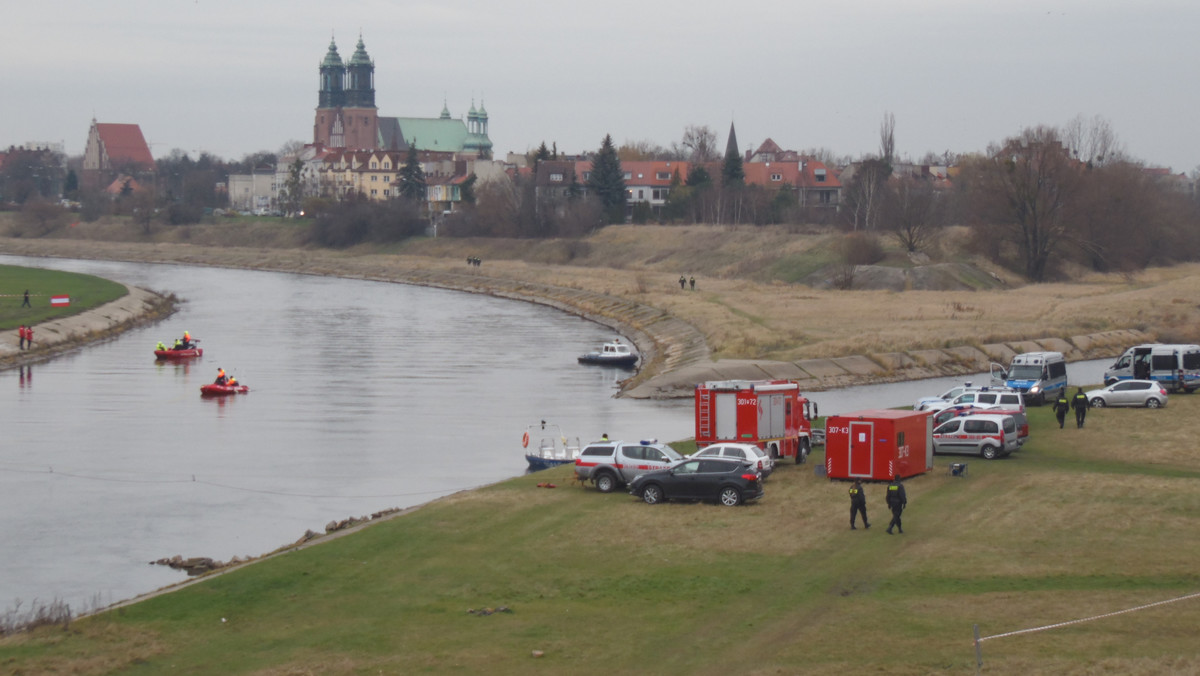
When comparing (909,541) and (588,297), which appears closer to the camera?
(909,541)

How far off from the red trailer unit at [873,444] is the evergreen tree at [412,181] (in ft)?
526

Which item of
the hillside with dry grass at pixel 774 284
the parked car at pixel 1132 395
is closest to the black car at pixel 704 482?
the parked car at pixel 1132 395

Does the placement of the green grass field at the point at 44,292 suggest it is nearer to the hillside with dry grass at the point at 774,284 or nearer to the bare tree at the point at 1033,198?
the hillside with dry grass at the point at 774,284

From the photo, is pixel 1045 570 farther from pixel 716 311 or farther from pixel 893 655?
pixel 716 311

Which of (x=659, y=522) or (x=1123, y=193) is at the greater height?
(x=1123, y=193)

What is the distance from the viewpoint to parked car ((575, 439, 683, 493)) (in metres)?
34.3

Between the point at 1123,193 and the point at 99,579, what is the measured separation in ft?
391

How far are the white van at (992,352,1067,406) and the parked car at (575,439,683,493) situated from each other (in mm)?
22551

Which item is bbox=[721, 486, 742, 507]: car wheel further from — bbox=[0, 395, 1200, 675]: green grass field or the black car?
bbox=[0, 395, 1200, 675]: green grass field

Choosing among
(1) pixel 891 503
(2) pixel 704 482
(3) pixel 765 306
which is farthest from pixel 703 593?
(3) pixel 765 306

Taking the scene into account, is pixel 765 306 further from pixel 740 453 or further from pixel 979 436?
pixel 740 453

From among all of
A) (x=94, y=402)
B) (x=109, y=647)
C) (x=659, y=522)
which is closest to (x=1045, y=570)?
(x=659, y=522)

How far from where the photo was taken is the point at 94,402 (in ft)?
192

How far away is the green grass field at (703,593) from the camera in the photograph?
20.8 metres
